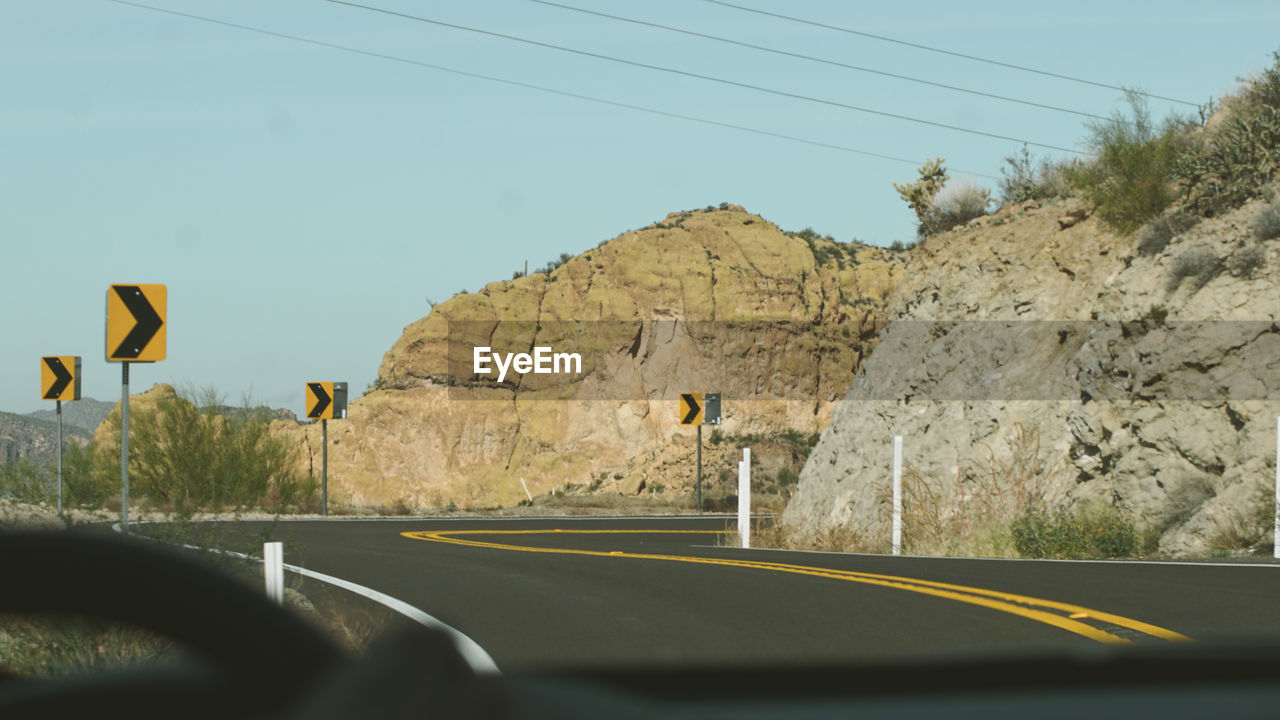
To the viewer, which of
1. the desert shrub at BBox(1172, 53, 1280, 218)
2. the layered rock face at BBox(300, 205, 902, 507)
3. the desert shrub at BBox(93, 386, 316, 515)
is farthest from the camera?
the layered rock face at BBox(300, 205, 902, 507)

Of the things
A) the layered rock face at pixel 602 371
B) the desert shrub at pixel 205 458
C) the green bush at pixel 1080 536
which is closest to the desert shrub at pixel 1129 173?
the green bush at pixel 1080 536

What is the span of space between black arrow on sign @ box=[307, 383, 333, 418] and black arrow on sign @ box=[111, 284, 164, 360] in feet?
74.4

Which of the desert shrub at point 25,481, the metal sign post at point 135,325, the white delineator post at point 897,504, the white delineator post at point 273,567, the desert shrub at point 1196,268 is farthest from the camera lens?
the desert shrub at point 25,481

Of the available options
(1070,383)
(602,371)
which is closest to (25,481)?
(1070,383)

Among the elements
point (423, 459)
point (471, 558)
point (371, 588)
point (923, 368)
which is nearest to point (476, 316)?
point (423, 459)

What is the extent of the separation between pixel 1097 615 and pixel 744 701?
10.1 metres

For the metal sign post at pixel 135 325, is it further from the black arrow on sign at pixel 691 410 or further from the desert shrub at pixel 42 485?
the black arrow on sign at pixel 691 410

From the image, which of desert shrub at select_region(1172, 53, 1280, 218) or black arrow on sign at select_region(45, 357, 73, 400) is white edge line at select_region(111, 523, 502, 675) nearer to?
black arrow on sign at select_region(45, 357, 73, 400)

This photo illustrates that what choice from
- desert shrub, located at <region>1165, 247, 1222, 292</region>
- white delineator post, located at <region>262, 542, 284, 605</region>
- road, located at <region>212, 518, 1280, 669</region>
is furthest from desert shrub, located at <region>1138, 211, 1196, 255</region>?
white delineator post, located at <region>262, 542, 284, 605</region>

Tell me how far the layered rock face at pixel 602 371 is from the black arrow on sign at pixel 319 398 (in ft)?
74.9

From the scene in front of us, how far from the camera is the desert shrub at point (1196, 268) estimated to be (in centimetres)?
1959

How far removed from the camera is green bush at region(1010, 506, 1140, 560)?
1752 cm

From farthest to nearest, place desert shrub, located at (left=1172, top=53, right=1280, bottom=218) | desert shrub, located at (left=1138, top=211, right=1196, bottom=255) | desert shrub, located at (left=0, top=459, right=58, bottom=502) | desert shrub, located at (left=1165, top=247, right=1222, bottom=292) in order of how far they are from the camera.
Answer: desert shrub, located at (left=0, top=459, right=58, bottom=502) → desert shrub, located at (left=1138, top=211, right=1196, bottom=255) → desert shrub, located at (left=1172, top=53, right=1280, bottom=218) → desert shrub, located at (left=1165, top=247, right=1222, bottom=292)

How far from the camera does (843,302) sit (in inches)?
2857
